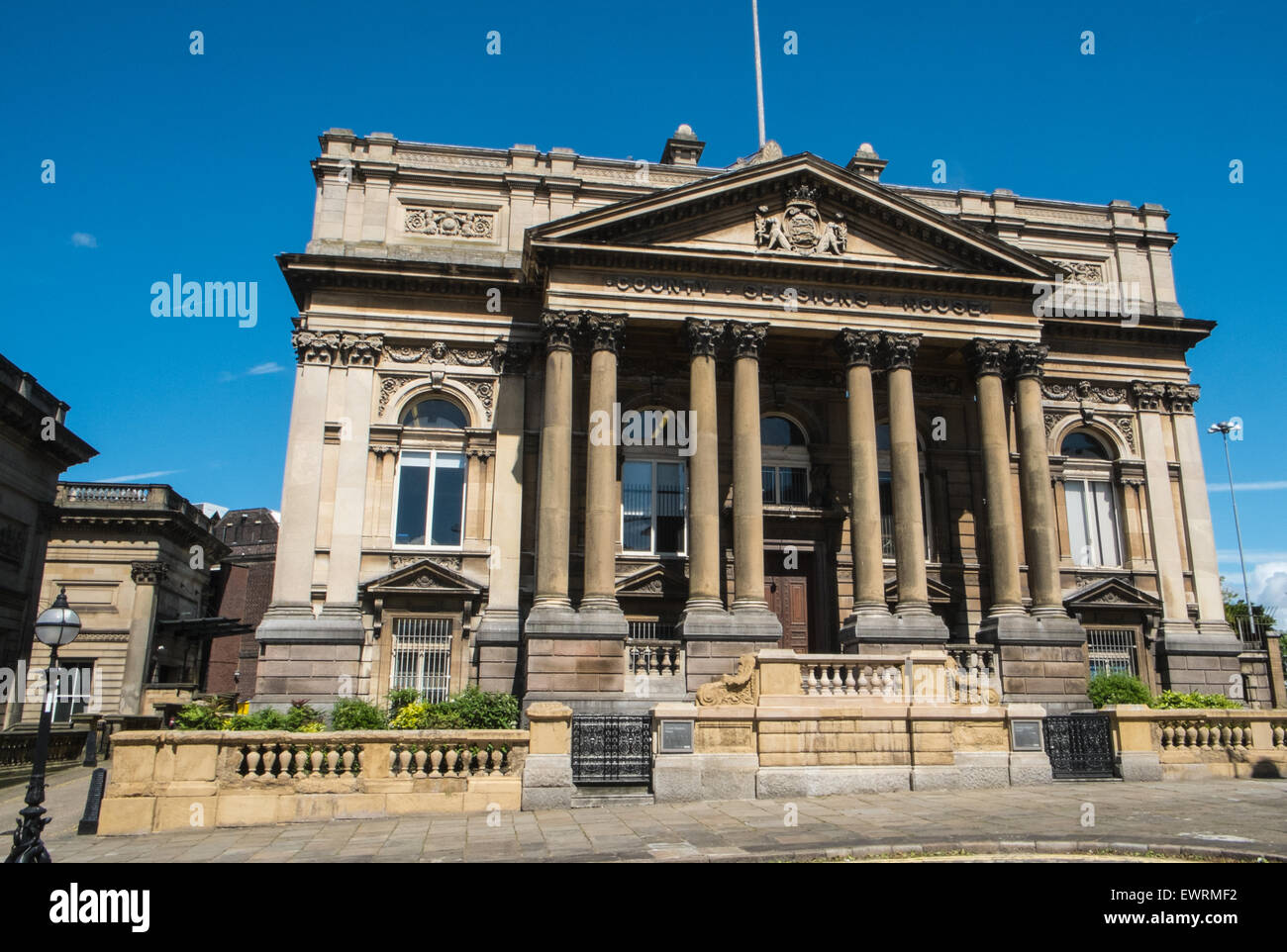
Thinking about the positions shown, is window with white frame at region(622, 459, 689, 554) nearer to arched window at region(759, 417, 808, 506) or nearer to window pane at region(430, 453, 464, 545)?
arched window at region(759, 417, 808, 506)

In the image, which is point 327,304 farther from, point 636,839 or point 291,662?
point 636,839

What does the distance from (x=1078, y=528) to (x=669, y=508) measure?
13.2 metres

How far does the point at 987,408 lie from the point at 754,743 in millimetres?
14182

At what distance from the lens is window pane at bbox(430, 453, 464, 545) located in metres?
27.1

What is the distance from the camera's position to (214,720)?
17.5 metres

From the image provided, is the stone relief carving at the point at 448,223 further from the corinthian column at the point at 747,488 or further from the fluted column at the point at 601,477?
the corinthian column at the point at 747,488

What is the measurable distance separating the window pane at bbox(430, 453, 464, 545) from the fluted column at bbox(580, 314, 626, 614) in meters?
4.79

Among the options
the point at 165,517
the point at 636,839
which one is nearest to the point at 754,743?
the point at 636,839

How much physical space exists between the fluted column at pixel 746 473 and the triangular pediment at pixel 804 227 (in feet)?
8.14

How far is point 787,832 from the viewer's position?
12.7 metres

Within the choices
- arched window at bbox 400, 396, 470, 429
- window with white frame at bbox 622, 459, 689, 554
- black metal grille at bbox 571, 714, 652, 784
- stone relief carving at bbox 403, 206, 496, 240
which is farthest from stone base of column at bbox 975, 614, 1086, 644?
stone relief carving at bbox 403, 206, 496, 240

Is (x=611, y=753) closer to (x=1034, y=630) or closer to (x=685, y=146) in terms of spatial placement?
(x=1034, y=630)

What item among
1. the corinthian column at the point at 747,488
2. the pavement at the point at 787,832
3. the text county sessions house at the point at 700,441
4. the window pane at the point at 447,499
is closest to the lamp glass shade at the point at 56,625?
the pavement at the point at 787,832

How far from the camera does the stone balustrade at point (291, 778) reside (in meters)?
14.7
